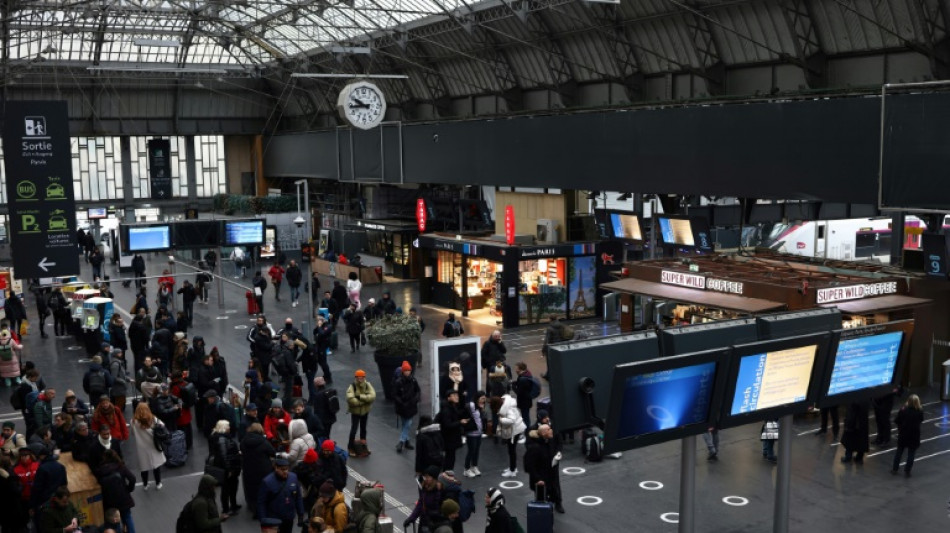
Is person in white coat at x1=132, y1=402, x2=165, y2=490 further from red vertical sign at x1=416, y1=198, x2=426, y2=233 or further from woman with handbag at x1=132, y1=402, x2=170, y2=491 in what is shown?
red vertical sign at x1=416, y1=198, x2=426, y2=233

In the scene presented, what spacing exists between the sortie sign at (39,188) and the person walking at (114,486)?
5.51m

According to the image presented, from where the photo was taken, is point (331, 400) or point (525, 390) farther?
point (525, 390)

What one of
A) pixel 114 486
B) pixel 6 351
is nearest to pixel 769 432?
pixel 114 486

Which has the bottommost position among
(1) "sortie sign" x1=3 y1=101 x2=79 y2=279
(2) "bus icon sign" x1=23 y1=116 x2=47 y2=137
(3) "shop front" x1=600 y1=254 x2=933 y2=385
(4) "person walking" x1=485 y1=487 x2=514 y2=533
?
(4) "person walking" x1=485 y1=487 x2=514 y2=533

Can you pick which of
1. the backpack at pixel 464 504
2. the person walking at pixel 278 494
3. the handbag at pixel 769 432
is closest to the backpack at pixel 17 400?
the person walking at pixel 278 494

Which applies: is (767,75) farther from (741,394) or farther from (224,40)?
(224,40)

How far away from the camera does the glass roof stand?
3500 centimetres

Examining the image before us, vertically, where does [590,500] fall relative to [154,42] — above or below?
below

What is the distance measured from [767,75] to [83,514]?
20746 mm

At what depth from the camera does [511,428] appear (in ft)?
48.1

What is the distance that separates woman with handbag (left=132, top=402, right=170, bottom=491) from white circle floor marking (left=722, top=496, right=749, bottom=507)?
813cm

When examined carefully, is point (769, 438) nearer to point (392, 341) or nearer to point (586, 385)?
point (392, 341)

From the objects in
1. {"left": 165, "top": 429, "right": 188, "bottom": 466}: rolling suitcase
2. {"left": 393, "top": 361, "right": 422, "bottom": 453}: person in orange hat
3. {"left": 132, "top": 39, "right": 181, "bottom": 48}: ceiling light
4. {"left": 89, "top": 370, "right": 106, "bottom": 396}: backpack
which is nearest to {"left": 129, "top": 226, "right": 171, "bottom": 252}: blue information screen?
{"left": 132, "top": 39, "right": 181, "bottom": 48}: ceiling light

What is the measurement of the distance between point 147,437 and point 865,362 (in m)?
9.72
